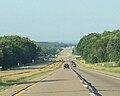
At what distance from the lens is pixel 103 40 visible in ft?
621

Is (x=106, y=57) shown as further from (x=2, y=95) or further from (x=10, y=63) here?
(x=2, y=95)

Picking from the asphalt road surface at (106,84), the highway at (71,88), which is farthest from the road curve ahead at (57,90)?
the asphalt road surface at (106,84)

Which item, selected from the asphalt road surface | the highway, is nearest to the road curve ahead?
the highway

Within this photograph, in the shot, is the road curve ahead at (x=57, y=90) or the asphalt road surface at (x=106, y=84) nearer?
the road curve ahead at (x=57, y=90)

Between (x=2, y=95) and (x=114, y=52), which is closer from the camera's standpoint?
(x=2, y=95)

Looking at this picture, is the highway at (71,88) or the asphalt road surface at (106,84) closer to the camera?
the highway at (71,88)

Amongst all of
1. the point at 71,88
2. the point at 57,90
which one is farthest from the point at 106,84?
the point at 57,90

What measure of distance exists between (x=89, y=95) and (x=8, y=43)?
155568mm

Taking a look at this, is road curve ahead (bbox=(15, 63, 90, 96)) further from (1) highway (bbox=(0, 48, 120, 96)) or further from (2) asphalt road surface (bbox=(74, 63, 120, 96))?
(2) asphalt road surface (bbox=(74, 63, 120, 96))

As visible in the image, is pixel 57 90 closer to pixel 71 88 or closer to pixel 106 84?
pixel 71 88

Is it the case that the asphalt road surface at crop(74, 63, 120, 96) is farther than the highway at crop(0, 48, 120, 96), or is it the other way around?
the asphalt road surface at crop(74, 63, 120, 96)

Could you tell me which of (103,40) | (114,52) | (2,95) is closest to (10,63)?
(114,52)

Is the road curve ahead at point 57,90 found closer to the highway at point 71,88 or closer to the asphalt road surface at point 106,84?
the highway at point 71,88

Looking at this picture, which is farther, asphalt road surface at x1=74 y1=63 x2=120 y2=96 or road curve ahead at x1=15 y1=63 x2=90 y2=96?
asphalt road surface at x1=74 y1=63 x2=120 y2=96
